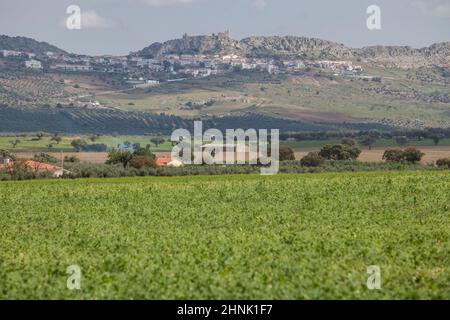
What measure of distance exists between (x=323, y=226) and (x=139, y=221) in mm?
7746

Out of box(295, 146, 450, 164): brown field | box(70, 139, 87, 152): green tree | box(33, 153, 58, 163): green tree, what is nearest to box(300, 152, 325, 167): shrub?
box(295, 146, 450, 164): brown field

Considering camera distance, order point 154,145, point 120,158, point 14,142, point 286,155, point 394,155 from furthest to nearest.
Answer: point 154,145 → point 14,142 → point 286,155 → point 394,155 → point 120,158

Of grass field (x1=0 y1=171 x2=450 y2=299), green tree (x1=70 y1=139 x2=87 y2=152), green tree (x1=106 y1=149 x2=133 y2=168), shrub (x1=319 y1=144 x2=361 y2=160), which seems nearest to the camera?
grass field (x1=0 y1=171 x2=450 y2=299)

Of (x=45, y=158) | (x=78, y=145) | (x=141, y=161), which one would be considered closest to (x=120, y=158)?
(x=141, y=161)

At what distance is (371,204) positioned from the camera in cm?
4116

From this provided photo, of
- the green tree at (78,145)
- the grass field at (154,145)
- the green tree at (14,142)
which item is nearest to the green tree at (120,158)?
the grass field at (154,145)

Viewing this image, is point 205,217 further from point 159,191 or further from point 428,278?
point 428,278

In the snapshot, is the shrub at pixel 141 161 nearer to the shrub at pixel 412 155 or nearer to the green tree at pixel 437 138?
the shrub at pixel 412 155

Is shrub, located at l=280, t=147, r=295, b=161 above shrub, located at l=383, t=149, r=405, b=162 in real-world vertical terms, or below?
below

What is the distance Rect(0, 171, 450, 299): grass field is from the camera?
2092 cm

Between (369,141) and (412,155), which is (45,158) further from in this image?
(369,141)

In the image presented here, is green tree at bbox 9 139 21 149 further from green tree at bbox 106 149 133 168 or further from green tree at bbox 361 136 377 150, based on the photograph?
green tree at bbox 361 136 377 150

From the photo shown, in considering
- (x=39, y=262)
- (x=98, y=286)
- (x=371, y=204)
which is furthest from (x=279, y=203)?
(x=98, y=286)

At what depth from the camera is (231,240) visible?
94.1 ft
